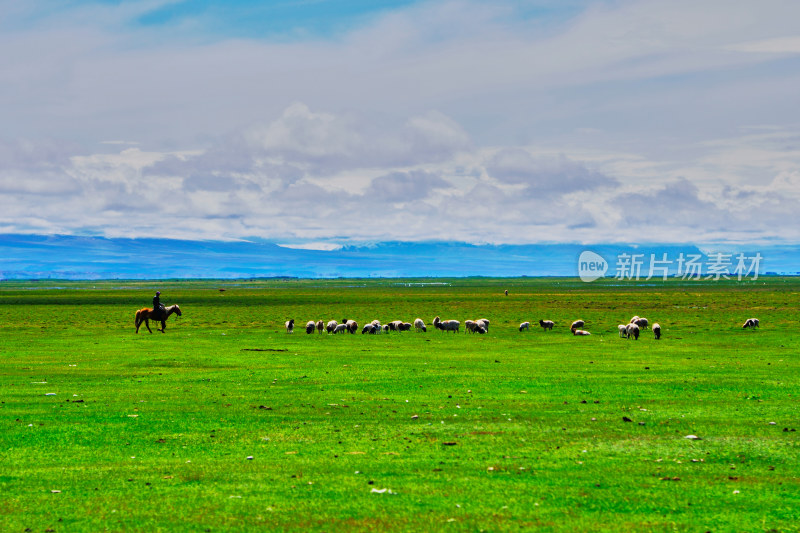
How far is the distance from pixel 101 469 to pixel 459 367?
19.1 meters

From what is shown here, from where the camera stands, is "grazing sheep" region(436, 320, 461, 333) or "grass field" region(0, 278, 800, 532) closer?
"grass field" region(0, 278, 800, 532)

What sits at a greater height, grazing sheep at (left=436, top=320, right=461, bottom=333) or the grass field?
grazing sheep at (left=436, top=320, right=461, bottom=333)

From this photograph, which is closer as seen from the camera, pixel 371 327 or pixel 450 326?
pixel 371 327

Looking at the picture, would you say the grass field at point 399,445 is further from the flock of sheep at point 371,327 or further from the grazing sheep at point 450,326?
the grazing sheep at point 450,326

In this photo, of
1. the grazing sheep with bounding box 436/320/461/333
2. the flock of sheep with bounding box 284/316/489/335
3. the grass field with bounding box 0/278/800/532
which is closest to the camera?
the grass field with bounding box 0/278/800/532

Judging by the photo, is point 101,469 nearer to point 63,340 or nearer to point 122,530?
point 122,530

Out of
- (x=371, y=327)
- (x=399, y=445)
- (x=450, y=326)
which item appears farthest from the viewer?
(x=450, y=326)

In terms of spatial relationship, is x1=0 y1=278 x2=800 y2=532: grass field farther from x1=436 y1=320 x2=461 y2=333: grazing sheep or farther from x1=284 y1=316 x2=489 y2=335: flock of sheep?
x1=436 y1=320 x2=461 y2=333: grazing sheep

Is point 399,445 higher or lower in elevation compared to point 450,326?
lower

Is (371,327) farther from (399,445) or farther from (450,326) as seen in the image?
(399,445)

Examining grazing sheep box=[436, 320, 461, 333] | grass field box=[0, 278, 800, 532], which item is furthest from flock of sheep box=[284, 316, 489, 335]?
grass field box=[0, 278, 800, 532]

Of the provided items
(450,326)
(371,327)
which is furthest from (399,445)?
(450,326)

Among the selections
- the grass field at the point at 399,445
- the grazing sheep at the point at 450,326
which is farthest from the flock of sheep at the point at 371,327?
the grass field at the point at 399,445

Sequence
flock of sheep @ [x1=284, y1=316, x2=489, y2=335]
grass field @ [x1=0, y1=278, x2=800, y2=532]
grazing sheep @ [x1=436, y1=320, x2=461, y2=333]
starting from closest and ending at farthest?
grass field @ [x1=0, y1=278, x2=800, y2=532] → flock of sheep @ [x1=284, y1=316, x2=489, y2=335] → grazing sheep @ [x1=436, y1=320, x2=461, y2=333]
